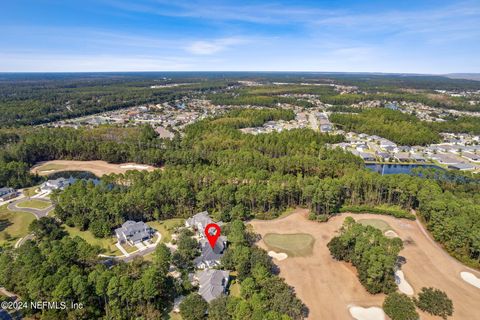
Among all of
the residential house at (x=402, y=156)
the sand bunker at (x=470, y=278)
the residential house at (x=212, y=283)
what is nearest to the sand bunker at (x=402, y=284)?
the sand bunker at (x=470, y=278)

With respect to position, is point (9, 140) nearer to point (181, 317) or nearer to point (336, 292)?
point (181, 317)

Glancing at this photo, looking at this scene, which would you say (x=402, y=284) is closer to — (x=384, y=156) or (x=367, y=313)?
(x=367, y=313)

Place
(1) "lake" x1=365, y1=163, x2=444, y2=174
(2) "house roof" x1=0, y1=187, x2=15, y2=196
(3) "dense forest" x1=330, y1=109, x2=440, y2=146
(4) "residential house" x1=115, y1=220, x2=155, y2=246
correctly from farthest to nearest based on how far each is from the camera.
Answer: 1. (3) "dense forest" x1=330, y1=109, x2=440, y2=146
2. (1) "lake" x1=365, y1=163, x2=444, y2=174
3. (2) "house roof" x1=0, y1=187, x2=15, y2=196
4. (4) "residential house" x1=115, y1=220, x2=155, y2=246

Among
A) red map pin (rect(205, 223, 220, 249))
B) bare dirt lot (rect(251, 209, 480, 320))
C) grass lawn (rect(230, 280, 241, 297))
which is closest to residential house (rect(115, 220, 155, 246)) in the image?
red map pin (rect(205, 223, 220, 249))

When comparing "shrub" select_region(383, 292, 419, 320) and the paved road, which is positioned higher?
"shrub" select_region(383, 292, 419, 320)

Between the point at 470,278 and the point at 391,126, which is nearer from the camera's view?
the point at 470,278

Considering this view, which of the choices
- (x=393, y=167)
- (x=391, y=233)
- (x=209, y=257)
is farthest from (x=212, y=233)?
(x=393, y=167)

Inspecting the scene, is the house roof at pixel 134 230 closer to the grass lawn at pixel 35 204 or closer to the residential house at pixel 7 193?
the grass lawn at pixel 35 204

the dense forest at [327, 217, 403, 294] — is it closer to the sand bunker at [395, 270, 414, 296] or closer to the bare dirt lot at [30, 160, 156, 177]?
the sand bunker at [395, 270, 414, 296]
